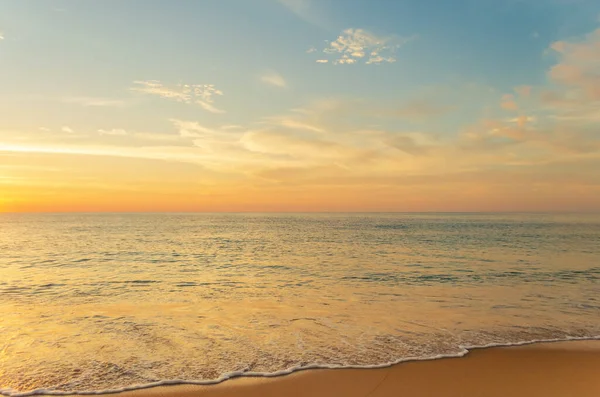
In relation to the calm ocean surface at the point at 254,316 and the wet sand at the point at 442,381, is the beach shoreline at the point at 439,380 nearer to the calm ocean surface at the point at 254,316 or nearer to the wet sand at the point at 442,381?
the wet sand at the point at 442,381

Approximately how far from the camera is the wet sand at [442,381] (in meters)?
8.51

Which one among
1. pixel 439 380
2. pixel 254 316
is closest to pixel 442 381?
pixel 439 380

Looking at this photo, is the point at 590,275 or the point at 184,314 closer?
the point at 184,314

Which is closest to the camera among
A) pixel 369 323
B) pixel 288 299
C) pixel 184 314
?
pixel 369 323

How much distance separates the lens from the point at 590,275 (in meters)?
26.2

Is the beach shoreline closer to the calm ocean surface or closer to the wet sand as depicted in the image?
the wet sand

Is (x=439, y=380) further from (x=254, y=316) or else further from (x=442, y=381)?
(x=254, y=316)

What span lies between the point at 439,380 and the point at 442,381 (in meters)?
0.08

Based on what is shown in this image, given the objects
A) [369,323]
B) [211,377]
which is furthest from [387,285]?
[211,377]

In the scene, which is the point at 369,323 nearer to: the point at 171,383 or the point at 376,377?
the point at 376,377

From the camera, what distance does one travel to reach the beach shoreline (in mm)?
8531

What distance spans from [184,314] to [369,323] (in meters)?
6.92

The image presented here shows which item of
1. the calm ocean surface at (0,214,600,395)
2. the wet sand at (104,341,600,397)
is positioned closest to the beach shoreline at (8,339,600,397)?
the wet sand at (104,341,600,397)

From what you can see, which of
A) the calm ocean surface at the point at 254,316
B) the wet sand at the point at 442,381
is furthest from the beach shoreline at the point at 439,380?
the calm ocean surface at the point at 254,316
